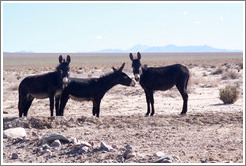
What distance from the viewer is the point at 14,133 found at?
10.9 m

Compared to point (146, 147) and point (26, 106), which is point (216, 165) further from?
point (26, 106)

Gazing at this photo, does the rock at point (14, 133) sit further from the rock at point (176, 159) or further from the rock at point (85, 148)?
the rock at point (176, 159)

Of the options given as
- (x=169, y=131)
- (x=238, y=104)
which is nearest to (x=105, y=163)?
(x=169, y=131)

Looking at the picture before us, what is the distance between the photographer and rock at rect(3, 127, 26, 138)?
1076 cm

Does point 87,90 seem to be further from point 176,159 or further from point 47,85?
point 176,159

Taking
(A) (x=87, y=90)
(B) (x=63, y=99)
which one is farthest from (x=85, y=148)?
(A) (x=87, y=90)

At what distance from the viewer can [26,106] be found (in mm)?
14289

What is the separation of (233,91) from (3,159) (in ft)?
39.9

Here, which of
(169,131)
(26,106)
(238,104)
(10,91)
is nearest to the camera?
(169,131)

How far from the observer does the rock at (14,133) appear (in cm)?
1076

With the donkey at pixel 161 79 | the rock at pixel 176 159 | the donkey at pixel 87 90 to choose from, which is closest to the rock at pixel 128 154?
the rock at pixel 176 159

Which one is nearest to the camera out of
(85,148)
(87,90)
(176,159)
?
(176,159)

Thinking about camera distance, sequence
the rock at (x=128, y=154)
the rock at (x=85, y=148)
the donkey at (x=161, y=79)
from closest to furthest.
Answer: the rock at (x=128, y=154) → the rock at (x=85, y=148) → the donkey at (x=161, y=79)

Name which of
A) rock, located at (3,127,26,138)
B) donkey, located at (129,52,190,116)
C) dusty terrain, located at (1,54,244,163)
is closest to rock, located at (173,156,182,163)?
dusty terrain, located at (1,54,244,163)
